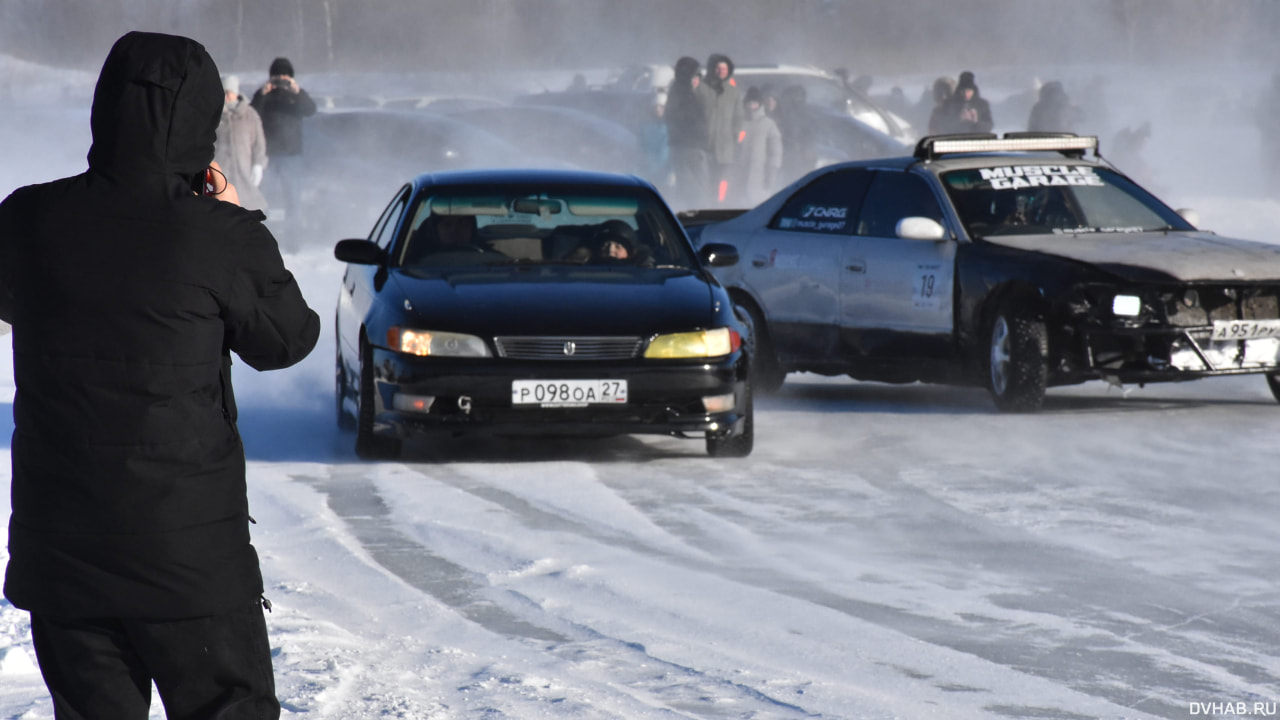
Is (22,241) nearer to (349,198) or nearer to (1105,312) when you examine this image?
(1105,312)

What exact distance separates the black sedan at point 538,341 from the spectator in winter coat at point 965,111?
1490 centimetres

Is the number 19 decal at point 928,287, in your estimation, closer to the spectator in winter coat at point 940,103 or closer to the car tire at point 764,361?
the car tire at point 764,361

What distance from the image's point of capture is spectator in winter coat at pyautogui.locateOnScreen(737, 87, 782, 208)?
72.5ft

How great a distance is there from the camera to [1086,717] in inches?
168

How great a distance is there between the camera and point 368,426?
8.23 meters

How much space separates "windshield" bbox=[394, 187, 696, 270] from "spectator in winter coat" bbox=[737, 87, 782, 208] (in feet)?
42.3

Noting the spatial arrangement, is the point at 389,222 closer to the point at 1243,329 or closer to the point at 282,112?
the point at 1243,329

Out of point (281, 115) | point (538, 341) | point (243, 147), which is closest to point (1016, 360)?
point (538, 341)

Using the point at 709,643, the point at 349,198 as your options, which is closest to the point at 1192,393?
the point at 709,643

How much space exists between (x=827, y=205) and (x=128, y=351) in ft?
27.1

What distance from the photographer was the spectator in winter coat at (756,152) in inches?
870

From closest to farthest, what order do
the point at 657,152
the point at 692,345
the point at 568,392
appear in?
1. the point at 568,392
2. the point at 692,345
3. the point at 657,152

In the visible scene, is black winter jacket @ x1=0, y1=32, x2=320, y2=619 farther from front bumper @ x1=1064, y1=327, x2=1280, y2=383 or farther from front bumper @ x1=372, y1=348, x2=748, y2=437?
front bumper @ x1=1064, y1=327, x2=1280, y2=383

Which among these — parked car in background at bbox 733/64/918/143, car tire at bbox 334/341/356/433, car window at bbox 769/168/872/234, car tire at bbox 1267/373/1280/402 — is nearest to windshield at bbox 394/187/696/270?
car tire at bbox 334/341/356/433
